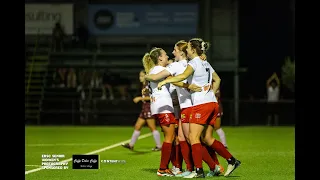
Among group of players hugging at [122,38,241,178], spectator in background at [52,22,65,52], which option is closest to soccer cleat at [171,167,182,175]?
group of players hugging at [122,38,241,178]

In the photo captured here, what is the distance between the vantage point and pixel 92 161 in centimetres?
1523

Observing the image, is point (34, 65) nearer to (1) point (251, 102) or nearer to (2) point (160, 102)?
(1) point (251, 102)

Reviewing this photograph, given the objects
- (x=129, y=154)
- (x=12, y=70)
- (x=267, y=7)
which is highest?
(x=267, y=7)

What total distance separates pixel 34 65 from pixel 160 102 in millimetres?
24019

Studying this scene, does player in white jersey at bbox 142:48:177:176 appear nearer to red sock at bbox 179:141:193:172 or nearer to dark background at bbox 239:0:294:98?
red sock at bbox 179:141:193:172

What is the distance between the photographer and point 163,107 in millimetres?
14062

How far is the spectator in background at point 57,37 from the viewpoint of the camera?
120 ft

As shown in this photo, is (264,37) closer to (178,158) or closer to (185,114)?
(178,158)

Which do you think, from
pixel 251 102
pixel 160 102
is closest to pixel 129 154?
pixel 160 102

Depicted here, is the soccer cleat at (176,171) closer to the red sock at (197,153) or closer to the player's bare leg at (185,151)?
the player's bare leg at (185,151)

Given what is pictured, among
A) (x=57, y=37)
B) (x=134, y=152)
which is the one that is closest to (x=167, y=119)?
(x=134, y=152)

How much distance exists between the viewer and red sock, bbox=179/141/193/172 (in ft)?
44.9

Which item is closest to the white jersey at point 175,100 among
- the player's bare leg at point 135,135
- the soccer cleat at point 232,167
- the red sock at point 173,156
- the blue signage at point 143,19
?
the red sock at point 173,156

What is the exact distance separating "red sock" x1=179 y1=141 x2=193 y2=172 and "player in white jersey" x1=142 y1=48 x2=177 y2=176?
0.22 meters
